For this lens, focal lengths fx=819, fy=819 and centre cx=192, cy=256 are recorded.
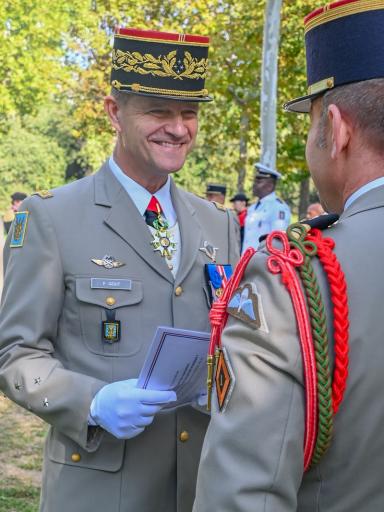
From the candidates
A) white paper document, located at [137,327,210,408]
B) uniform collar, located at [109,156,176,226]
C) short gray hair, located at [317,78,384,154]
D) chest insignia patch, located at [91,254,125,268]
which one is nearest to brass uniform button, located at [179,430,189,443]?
white paper document, located at [137,327,210,408]

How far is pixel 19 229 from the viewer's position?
2465 millimetres

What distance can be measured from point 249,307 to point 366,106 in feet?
1.44

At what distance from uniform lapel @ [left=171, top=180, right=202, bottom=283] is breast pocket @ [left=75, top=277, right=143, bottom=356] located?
0.20 meters

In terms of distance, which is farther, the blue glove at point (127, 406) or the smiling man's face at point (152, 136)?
the smiling man's face at point (152, 136)

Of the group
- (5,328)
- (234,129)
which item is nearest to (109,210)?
(5,328)

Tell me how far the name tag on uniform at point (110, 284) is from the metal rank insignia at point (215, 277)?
272 millimetres

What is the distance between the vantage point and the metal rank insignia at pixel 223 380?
58.6 inches

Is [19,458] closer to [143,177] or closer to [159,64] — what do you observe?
[143,177]

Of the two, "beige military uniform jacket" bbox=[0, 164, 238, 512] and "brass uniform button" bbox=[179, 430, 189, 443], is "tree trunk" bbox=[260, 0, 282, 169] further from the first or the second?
"brass uniform button" bbox=[179, 430, 189, 443]

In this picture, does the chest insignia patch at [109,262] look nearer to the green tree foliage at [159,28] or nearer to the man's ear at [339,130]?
the man's ear at [339,130]

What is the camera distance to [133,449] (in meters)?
2.36

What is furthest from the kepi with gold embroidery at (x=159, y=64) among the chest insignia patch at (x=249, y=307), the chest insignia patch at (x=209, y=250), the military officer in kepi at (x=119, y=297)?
the chest insignia patch at (x=249, y=307)

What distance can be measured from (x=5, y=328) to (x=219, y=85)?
13.0 m

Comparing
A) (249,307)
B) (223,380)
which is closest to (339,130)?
(249,307)
